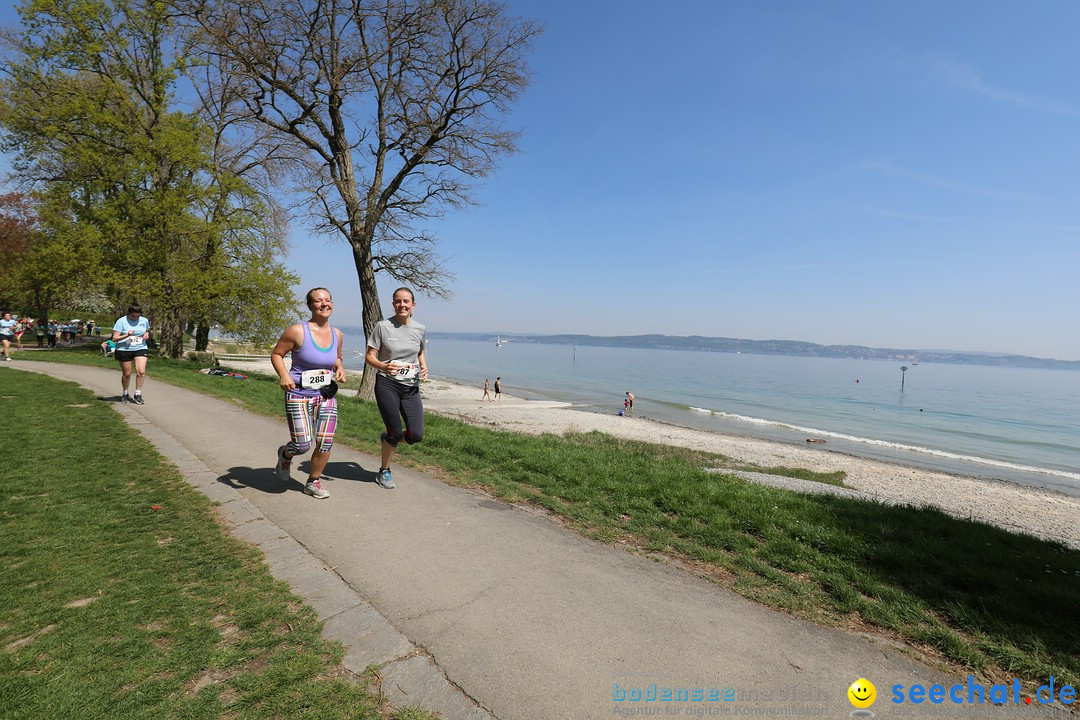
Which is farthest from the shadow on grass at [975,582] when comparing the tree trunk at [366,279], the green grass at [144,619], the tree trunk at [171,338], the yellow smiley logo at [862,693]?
the tree trunk at [171,338]

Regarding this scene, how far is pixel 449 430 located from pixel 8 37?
2682cm

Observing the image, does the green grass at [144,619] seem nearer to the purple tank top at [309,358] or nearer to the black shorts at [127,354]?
the purple tank top at [309,358]

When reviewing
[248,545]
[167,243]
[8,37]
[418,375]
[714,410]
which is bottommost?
[714,410]

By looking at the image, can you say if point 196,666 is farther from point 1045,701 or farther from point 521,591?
point 1045,701

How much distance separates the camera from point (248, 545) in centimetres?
393

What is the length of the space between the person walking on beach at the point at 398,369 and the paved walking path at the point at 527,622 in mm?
854

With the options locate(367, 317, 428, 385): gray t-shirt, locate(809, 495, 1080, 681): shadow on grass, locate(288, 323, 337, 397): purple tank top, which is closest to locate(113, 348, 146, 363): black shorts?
locate(288, 323, 337, 397): purple tank top

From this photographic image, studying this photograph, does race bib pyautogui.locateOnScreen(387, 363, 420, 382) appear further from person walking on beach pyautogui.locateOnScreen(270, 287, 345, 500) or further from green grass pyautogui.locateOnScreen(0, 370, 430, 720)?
green grass pyautogui.locateOnScreen(0, 370, 430, 720)

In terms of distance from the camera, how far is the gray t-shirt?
18.0ft

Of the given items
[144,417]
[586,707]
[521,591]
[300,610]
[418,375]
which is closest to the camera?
[586,707]

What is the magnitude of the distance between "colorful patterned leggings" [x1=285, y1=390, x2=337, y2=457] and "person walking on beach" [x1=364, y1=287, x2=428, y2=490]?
1.76 ft

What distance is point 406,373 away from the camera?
5.52 metres

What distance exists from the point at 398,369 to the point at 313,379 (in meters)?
0.85

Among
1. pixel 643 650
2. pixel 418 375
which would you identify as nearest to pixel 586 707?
pixel 643 650
